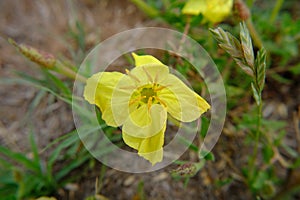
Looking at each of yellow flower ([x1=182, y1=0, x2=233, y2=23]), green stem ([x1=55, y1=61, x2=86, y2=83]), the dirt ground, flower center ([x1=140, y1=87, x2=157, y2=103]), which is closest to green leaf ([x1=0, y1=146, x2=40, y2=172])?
the dirt ground

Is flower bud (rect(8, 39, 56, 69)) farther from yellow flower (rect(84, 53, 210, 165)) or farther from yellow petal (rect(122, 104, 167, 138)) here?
yellow petal (rect(122, 104, 167, 138))

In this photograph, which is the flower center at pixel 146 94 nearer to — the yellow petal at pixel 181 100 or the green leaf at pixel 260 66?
the yellow petal at pixel 181 100

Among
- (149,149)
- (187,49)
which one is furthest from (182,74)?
(149,149)

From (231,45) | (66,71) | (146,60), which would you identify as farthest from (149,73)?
(66,71)

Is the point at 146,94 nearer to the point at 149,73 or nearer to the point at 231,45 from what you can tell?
the point at 149,73

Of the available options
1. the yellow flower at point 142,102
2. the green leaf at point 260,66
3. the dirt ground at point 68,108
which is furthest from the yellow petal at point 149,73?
the dirt ground at point 68,108

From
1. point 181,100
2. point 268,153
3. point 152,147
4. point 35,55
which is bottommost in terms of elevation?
point 268,153
